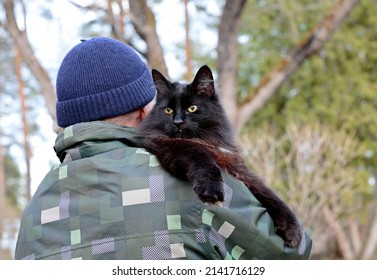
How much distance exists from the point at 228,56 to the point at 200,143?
208 inches

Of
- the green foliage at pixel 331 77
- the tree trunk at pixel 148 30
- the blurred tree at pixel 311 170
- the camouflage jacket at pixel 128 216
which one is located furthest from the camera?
the green foliage at pixel 331 77

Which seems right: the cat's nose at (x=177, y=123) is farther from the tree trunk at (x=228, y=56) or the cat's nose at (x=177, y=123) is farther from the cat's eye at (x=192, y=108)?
the tree trunk at (x=228, y=56)

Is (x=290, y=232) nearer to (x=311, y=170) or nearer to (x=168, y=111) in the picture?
(x=168, y=111)

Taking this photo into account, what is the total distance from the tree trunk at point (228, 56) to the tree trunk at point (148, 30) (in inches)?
34.2

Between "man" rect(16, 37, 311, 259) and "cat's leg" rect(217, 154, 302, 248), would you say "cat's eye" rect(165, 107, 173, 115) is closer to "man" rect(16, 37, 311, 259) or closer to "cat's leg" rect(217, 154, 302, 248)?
"cat's leg" rect(217, 154, 302, 248)

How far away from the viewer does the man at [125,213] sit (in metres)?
1.78

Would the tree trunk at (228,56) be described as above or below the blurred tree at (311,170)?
above

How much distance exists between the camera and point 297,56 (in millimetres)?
7609

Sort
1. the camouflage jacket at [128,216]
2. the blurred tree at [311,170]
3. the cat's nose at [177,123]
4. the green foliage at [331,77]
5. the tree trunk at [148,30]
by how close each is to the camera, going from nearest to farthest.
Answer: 1. the camouflage jacket at [128,216]
2. the cat's nose at [177,123]
3. the tree trunk at [148,30]
4. the blurred tree at [311,170]
5. the green foliage at [331,77]

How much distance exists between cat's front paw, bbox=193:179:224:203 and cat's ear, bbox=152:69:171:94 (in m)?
0.71

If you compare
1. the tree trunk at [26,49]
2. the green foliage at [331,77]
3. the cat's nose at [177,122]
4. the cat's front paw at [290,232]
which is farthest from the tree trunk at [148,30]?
the green foliage at [331,77]

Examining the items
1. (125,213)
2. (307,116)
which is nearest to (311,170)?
(307,116)

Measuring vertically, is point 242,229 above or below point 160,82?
below

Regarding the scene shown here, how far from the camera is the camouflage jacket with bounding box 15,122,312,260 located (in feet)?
5.84
